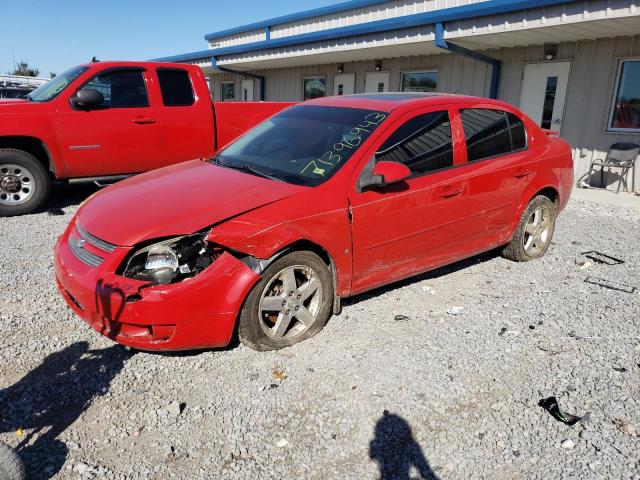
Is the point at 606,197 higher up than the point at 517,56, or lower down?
lower down

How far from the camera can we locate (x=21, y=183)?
6.49 metres

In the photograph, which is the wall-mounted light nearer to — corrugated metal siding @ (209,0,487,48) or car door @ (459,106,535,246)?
corrugated metal siding @ (209,0,487,48)

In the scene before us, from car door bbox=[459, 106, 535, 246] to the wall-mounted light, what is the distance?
6.50m

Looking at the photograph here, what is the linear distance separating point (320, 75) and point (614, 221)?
34.9 feet

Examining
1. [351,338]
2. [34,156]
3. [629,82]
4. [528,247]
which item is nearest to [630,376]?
[351,338]

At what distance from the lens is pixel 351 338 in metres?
3.62

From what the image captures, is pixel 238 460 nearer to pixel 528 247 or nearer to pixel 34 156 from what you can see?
pixel 528 247

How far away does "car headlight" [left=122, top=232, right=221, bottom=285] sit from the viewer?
2.97m

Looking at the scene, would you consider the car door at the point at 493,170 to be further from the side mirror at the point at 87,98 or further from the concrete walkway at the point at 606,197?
the concrete walkway at the point at 606,197

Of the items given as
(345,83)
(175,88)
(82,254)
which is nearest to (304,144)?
(82,254)

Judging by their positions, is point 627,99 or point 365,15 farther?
point 365,15

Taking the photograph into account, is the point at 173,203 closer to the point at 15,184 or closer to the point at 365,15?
the point at 15,184

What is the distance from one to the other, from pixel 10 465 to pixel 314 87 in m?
15.6

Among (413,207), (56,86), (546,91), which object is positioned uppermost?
(546,91)
